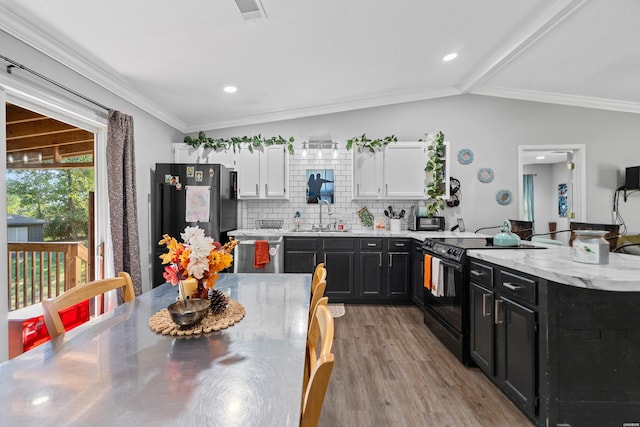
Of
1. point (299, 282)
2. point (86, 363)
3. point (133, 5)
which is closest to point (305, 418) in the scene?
point (86, 363)

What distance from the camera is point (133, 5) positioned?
199cm

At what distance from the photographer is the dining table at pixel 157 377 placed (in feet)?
2.26

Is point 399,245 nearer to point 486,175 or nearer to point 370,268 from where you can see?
point 370,268

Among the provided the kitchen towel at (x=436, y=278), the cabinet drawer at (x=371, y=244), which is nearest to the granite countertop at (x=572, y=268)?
the kitchen towel at (x=436, y=278)

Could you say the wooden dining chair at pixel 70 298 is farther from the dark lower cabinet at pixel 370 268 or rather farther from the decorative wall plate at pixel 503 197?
the decorative wall plate at pixel 503 197

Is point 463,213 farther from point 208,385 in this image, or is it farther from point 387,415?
point 208,385

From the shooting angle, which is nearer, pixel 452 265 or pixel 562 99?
pixel 452 265

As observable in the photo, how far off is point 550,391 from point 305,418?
1577 millimetres

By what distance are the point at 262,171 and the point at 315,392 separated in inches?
146

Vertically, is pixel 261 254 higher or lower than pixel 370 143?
lower

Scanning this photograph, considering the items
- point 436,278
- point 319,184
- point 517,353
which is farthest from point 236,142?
point 517,353

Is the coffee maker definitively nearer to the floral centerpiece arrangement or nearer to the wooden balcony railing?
the floral centerpiece arrangement

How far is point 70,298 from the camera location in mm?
1352

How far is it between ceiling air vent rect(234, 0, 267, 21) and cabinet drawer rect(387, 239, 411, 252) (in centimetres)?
281
